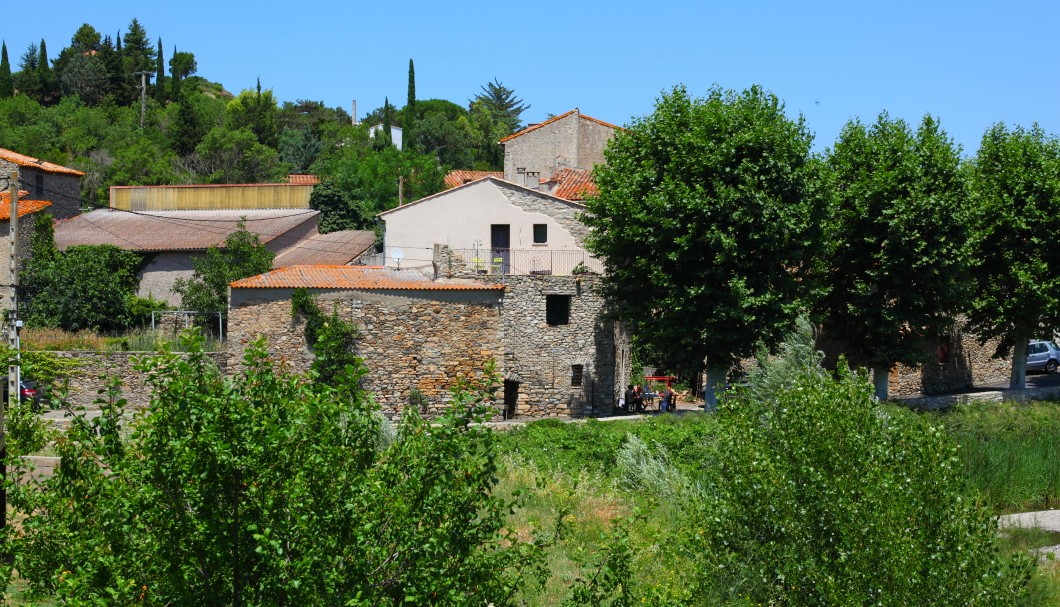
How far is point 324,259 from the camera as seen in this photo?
139ft

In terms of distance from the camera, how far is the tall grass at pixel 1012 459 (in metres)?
25.2

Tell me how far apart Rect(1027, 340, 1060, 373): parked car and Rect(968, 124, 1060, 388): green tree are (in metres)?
9.27

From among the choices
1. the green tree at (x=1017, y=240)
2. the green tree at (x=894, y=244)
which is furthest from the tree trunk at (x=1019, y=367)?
the green tree at (x=894, y=244)

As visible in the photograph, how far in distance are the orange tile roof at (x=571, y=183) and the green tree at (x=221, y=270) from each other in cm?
1054

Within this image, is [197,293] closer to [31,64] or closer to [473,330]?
[473,330]

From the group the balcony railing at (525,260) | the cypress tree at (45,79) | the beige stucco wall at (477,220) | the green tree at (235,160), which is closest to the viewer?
the balcony railing at (525,260)

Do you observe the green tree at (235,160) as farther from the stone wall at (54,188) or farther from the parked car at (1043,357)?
the parked car at (1043,357)

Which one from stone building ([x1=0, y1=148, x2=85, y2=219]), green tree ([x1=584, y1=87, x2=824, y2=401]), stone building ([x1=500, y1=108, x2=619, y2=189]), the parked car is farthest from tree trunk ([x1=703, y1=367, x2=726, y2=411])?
stone building ([x1=0, y1=148, x2=85, y2=219])

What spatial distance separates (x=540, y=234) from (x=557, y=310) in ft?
10.3

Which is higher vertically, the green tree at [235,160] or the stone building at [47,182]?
the green tree at [235,160]

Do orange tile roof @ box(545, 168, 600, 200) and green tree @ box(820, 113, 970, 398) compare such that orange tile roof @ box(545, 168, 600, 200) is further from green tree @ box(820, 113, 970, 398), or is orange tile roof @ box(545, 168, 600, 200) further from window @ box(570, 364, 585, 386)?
green tree @ box(820, 113, 970, 398)

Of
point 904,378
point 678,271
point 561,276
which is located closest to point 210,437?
point 678,271

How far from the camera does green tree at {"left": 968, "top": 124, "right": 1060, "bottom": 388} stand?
33.5m

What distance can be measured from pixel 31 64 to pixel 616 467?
3552 inches
